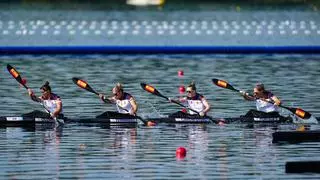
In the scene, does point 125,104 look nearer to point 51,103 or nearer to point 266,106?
point 51,103

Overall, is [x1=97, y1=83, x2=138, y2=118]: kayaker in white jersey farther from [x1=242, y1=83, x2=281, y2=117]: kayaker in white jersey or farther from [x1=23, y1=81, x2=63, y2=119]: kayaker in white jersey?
[x1=242, y1=83, x2=281, y2=117]: kayaker in white jersey

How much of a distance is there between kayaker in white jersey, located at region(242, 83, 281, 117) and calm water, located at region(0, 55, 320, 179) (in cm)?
A: 85

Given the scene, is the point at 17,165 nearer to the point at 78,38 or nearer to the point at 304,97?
the point at 304,97

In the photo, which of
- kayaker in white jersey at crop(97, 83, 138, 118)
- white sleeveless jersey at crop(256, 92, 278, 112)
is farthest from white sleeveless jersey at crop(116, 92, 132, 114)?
white sleeveless jersey at crop(256, 92, 278, 112)

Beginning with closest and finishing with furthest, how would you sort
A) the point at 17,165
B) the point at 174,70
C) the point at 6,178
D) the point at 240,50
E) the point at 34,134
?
the point at 6,178, the point at 17,165, the point at 34,134, the point at 174,70, the point at 240,50

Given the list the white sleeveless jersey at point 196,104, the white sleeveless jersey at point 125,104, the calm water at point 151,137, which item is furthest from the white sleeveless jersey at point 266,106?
the white sleeveless jersey at point 125,104

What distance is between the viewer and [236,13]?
85.2 m

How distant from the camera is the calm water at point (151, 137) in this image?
36969mm

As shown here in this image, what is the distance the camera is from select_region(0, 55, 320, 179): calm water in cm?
3697

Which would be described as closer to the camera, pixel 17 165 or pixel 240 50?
pixel 17 165

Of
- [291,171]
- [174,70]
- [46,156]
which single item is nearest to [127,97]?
[46,156]

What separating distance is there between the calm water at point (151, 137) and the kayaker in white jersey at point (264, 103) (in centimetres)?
85

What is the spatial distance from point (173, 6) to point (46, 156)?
4654 cm

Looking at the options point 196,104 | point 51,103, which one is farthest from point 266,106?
point 51,103
